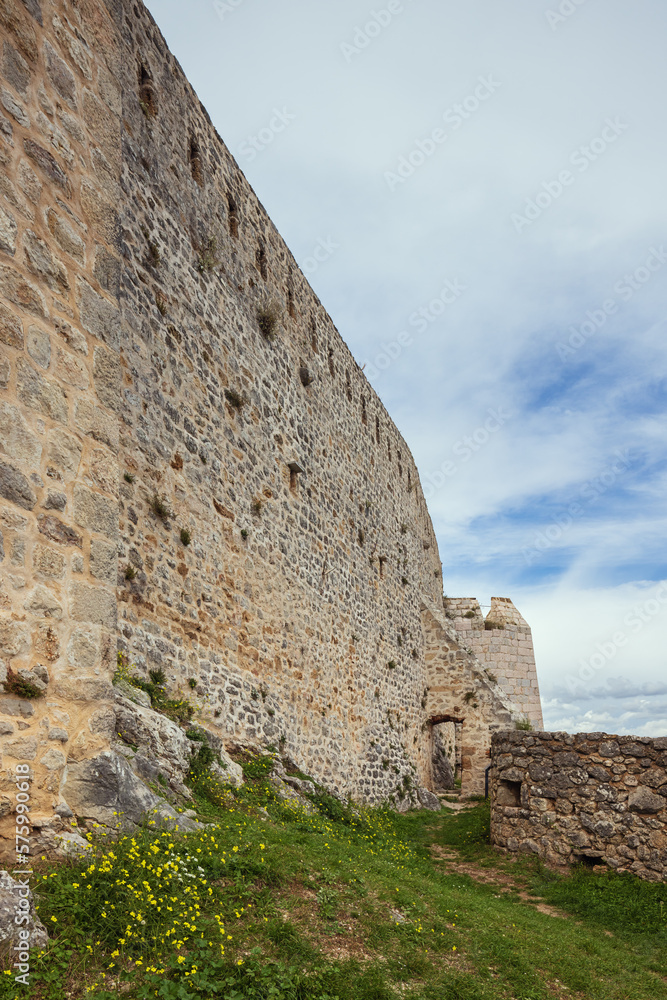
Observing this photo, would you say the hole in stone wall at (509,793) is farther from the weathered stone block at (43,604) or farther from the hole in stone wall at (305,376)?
the weathered stone block at (43,604)

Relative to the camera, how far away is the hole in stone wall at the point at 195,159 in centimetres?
946

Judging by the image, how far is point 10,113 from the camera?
372 centimetres

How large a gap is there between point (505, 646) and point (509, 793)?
1384cm

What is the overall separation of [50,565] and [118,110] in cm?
328

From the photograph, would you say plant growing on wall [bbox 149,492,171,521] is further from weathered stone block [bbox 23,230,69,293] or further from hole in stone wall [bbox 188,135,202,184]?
hole in stone wall [bbox 188,135,202,184]

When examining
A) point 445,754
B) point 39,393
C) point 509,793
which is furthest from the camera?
point 445,754

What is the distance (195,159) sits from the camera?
952 cm

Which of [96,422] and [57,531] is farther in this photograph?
[96,422]

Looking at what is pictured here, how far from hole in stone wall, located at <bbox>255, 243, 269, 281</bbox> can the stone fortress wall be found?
77 millimetres

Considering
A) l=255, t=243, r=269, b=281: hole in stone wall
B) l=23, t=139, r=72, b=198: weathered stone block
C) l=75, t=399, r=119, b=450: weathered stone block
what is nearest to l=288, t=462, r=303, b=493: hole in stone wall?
l=255, t=243, r=269, b=281: hole in stone wall

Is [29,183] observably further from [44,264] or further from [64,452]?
[64,452]

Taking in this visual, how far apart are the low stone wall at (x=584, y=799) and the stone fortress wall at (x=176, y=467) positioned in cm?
319

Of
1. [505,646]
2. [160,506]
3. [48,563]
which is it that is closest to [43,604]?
[48,563]

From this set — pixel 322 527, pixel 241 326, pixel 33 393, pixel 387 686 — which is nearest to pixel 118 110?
pixel 33 393
